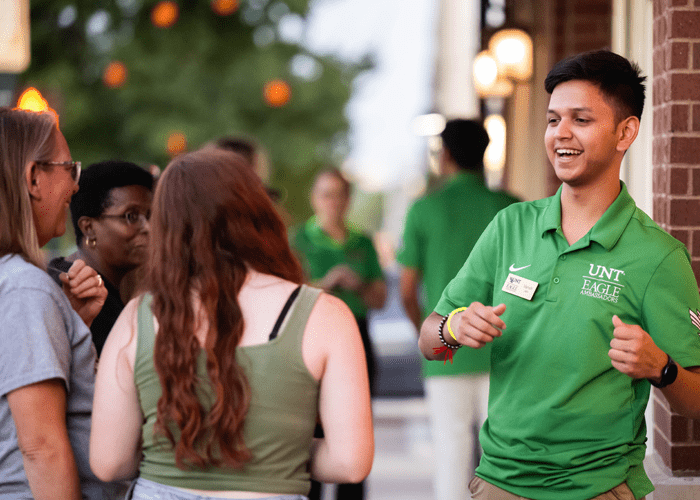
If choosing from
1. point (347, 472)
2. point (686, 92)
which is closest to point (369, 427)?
point (347, 472)

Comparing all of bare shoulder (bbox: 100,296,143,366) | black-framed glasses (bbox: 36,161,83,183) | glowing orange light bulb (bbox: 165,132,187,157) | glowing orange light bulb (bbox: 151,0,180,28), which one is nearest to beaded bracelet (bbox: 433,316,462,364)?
bare shoulder (bbox: 100,296,143,366)

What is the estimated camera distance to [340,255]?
554 cm

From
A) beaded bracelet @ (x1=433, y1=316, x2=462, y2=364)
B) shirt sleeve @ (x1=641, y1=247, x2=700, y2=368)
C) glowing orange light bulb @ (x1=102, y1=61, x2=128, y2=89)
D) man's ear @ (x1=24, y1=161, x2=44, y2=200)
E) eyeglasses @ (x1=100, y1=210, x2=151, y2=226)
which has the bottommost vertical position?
beaded bracelet @ (x1=433, y1=316, x2=462, y2=364)

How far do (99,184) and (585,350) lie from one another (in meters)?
1.93

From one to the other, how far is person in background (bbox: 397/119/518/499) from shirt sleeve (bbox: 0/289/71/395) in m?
2.96

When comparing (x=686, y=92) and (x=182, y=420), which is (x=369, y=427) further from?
(x=686, y=92)

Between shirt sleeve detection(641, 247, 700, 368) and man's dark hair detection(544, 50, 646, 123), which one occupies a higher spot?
man's dark hair detection(544, 50, 646, 123)

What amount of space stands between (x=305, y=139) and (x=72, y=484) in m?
13.9

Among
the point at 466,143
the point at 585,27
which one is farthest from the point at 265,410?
the point at 585,27

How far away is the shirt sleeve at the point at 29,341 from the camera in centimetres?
204

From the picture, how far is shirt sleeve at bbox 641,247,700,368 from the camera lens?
2.23 meters

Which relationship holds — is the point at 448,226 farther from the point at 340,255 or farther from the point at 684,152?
the point at 684,152

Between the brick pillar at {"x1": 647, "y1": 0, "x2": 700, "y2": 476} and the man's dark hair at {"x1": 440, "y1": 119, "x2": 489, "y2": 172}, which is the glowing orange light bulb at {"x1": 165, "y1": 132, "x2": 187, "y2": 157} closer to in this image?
the man's dark hair at {"x1": 440, "y1": 119, "x2": 489, "y2": 172}

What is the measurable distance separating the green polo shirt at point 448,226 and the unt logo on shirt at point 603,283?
2.47 metres
